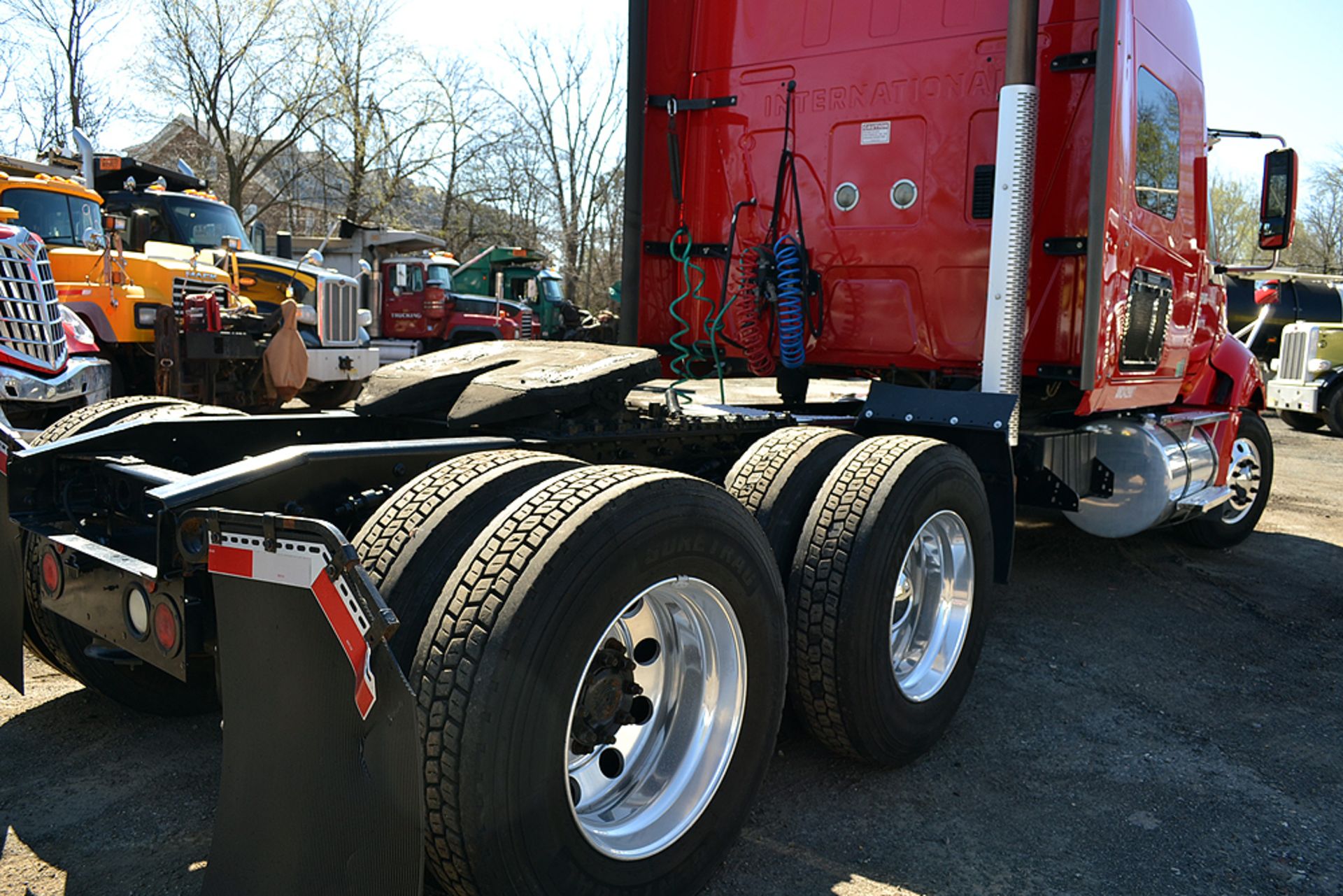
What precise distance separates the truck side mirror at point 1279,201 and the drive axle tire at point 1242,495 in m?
1.87

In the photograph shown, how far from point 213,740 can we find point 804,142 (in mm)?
3674

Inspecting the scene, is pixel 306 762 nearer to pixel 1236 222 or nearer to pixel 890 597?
pixel 890 597

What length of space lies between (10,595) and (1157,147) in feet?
16.5

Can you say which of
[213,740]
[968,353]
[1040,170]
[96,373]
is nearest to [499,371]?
[213,740]

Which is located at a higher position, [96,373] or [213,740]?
[96,373]

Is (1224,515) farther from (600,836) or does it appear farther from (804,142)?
(600,836)

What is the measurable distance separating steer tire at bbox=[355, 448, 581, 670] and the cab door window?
3507mm

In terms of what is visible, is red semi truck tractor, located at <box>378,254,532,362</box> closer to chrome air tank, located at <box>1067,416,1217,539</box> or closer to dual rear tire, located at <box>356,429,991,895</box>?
chrome air tank, located at <box>1067,416,1217,539</box>

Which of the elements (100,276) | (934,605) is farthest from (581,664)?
(100,276)

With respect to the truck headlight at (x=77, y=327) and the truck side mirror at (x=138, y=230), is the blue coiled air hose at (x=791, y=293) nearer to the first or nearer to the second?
the truck headlight at (x=77, y=327)

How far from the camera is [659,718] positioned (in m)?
2.70

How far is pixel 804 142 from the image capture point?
16.4 ft

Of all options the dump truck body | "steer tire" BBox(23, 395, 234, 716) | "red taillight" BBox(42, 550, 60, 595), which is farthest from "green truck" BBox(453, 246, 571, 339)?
"red taillight" BBox(42, 550, 60, 595)

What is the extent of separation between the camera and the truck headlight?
26.1ft
